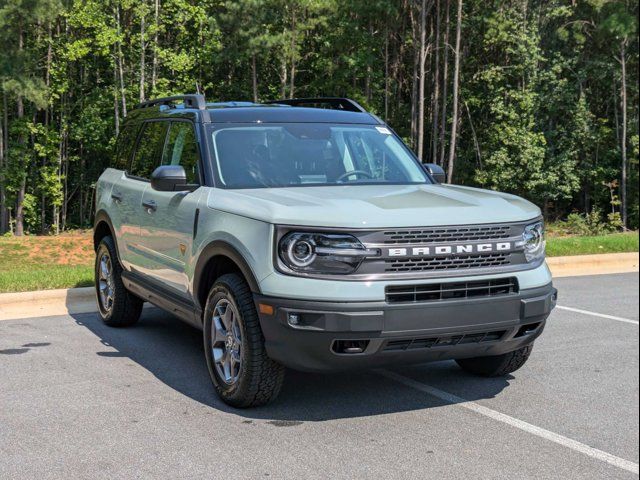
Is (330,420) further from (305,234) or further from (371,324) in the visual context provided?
(305,234)

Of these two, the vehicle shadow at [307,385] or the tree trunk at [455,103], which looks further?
the tree trunk at [455,103]

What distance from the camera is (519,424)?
16.4 ft

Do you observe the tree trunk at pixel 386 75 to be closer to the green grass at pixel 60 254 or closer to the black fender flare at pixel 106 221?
the green grass at pixel 60 254

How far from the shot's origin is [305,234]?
4820 millimetres

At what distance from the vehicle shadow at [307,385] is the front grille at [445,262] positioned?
1.06 meters

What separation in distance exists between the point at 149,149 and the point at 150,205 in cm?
77

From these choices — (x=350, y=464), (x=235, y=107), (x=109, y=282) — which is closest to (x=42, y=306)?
(x=109, y=282)

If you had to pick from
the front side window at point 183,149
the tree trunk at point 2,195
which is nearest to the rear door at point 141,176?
the front side window at point 183,149

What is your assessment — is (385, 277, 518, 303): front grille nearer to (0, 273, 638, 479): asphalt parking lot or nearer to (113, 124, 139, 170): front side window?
(0, 273, 638, 479): asphalt parking lot

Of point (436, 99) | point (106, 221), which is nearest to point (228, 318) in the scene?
point (106, 221)

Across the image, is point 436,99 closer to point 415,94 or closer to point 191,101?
point 415,94

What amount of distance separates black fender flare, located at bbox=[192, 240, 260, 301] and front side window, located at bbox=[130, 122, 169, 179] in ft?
5.29

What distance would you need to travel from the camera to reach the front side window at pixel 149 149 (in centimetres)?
702

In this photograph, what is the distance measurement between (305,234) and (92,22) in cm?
3143
